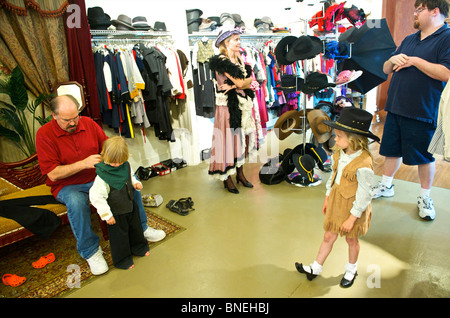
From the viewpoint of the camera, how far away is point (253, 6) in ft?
17.5

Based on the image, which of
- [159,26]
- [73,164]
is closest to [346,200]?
[73,164]

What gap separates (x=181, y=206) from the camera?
113 inches

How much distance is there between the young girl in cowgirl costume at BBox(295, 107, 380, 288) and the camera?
154 cm

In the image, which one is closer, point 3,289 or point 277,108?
point 3,289

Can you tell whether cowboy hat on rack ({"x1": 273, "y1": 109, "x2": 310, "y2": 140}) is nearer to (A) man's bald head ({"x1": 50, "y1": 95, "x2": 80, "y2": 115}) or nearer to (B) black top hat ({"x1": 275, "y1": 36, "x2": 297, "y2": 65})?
(B) black top hat ({"x1": 275, "y1": 36, "x2": 297, "y2": 65})

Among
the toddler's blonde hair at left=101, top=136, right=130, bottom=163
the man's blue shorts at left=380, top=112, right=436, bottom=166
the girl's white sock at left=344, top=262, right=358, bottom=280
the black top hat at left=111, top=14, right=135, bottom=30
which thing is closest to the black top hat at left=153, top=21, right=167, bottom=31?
the black top hat at left=111, top=14, right=135, bottom=30

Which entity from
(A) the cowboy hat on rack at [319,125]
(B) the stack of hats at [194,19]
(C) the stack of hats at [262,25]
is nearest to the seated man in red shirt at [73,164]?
(A) the cowboy hat on rack at [319,125]

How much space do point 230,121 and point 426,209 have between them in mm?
1854

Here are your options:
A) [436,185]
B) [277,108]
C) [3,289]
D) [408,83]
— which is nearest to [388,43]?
[408,83]

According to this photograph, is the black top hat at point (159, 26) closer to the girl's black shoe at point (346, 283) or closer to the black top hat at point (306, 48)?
the black top hat at point (306, 48)
